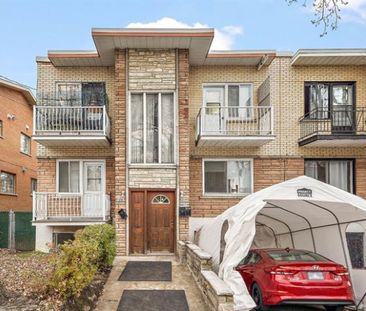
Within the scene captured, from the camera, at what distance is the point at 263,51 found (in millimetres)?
15859

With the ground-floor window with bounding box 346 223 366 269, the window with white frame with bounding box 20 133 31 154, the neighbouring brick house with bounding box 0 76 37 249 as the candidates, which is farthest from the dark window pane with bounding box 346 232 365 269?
the window with white frame with bounding box 20 133 31 154

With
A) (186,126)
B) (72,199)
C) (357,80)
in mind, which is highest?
(357,80)

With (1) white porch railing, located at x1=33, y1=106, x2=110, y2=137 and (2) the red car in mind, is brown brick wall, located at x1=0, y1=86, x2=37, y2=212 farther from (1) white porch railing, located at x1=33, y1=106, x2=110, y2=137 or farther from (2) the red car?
(2) the red car

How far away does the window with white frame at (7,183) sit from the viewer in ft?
73.0

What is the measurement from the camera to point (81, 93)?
52.5ft

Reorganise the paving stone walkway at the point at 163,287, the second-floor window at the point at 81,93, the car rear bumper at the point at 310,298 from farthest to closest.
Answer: the second-floor window at the point at 81,93 < the paving stone walkway at the point at 163,287 < the car rear bumper at the point at 310,298

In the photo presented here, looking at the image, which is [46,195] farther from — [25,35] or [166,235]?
[25,35]

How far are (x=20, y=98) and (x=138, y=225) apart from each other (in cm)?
1342

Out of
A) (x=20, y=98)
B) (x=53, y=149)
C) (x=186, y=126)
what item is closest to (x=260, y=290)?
(x=186, y=126)

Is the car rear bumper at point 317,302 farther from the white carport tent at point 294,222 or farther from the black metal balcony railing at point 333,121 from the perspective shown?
the black metal balcony railing at point 333,121

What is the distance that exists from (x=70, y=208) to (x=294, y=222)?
27.1 feet

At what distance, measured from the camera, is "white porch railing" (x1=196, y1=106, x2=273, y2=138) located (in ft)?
50.6

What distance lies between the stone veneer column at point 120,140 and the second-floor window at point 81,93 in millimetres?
1046

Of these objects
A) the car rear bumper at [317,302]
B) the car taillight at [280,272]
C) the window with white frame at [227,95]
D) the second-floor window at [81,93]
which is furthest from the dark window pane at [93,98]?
the car rear bumper at [317,302]
